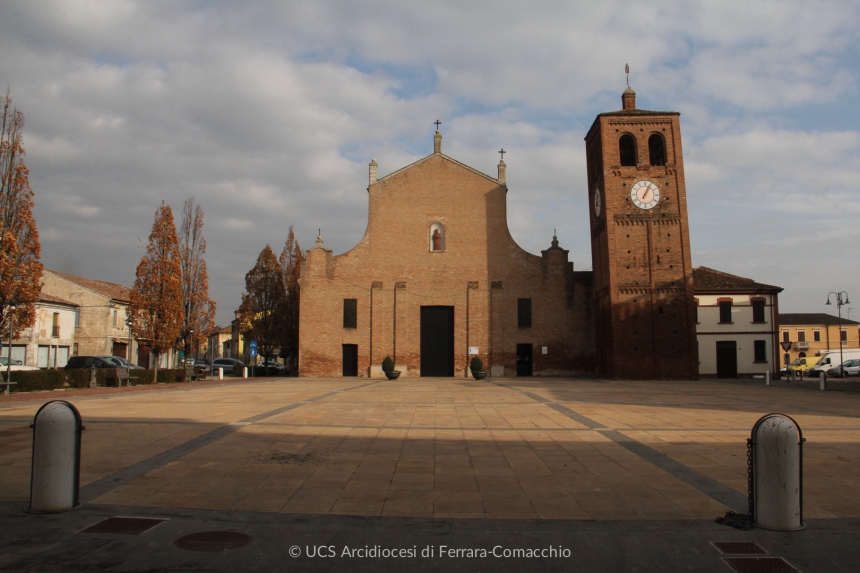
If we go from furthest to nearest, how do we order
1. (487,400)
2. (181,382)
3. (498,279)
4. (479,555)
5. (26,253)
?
(498,279), (181,382), (26,253), (487,400), (479,555)

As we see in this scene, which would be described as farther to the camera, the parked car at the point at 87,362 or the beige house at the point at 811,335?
the beige house at the point at 811,335

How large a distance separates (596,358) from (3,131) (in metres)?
29.9

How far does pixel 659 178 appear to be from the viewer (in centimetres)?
3412

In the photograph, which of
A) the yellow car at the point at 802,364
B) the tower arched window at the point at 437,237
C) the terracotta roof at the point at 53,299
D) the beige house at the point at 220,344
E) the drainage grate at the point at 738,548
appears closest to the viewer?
the drainage grate at the point at 738,548

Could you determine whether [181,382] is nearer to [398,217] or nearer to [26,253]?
[26,253]

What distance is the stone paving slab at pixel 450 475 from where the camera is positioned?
18.3 feet

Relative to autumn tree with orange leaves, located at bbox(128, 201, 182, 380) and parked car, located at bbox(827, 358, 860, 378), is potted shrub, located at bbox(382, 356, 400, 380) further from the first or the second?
parked car, located at bbox(827, 358, 860, 378)

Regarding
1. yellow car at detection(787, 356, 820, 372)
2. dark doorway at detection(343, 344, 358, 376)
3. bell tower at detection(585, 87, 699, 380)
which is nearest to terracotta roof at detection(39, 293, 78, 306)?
dark doorway at detection(343, 344, 358, 376)

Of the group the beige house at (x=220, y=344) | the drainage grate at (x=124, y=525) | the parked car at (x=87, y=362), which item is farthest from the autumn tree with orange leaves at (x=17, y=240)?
the beige house at (x=220, y=344)

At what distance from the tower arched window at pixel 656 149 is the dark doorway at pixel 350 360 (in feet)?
66.6

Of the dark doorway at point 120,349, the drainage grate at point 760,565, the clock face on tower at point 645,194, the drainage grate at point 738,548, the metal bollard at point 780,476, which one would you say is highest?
the clock face on tower at point 645,194

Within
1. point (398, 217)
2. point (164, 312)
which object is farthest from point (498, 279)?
point (164, 312)

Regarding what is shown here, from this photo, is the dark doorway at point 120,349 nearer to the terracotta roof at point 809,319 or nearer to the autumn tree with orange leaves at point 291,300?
the autumn tree with orange leaves at point 291,300

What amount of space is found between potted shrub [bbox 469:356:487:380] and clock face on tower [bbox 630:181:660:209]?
1212 cm
